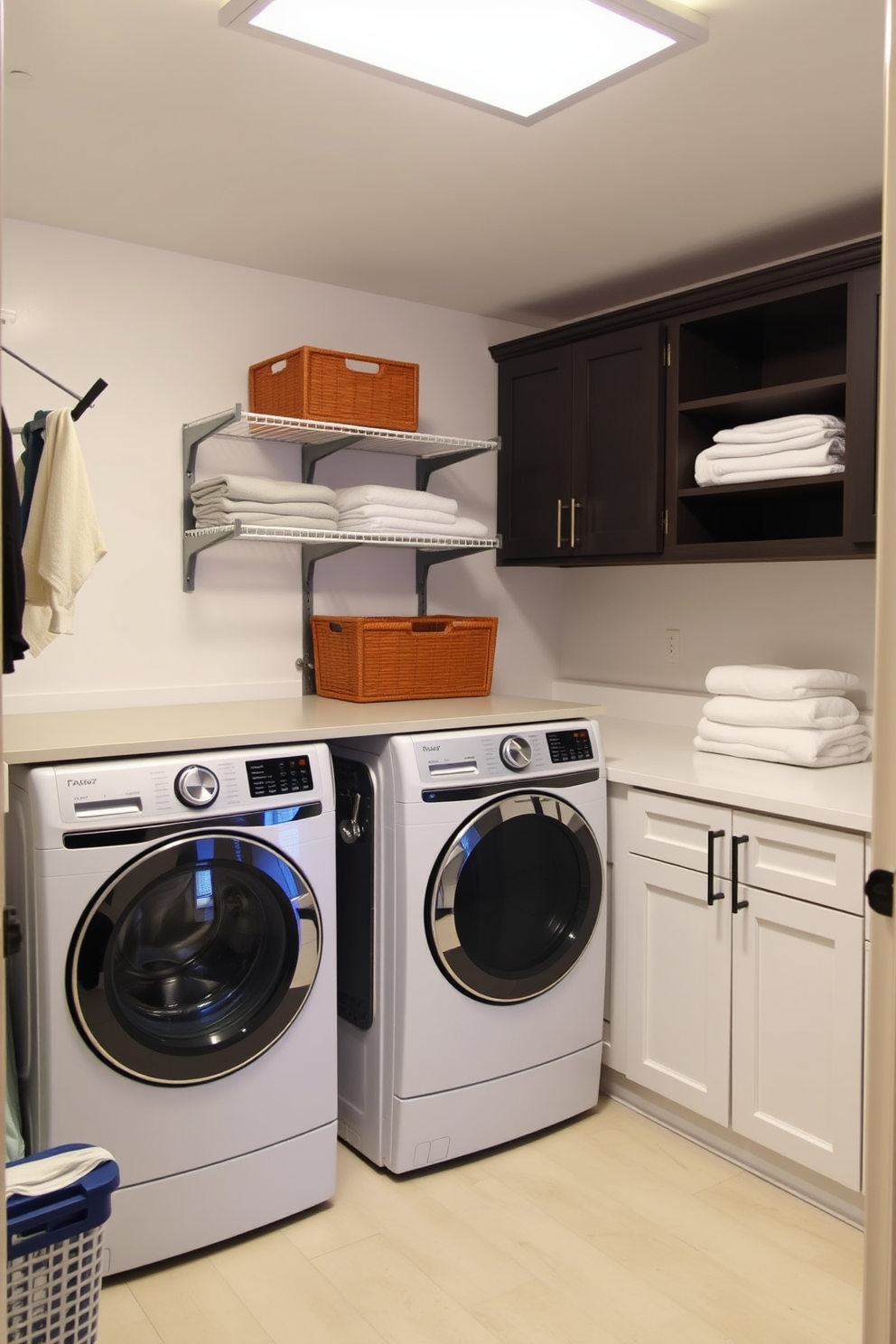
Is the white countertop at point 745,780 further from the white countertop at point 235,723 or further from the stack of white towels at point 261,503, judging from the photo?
the stack of white towels at point 261,503

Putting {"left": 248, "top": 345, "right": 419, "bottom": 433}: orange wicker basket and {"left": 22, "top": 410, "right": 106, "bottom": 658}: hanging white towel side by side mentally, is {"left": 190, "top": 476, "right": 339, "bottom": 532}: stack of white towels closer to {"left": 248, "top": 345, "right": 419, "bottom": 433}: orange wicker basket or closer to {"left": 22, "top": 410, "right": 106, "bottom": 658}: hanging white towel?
{"left": 248, "top": 345, "right": 419, "bottom": 433}: orange wicker basket

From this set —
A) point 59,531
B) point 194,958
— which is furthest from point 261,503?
point 194,958

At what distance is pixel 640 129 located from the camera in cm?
216

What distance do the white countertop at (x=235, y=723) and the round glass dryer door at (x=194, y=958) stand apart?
20cm

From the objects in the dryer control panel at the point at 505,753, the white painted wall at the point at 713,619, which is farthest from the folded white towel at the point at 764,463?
the dryer control panel at the point at 505,753

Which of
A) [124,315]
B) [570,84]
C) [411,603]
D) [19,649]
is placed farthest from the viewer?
[411,603]

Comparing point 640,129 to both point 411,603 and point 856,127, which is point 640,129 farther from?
point 411,603

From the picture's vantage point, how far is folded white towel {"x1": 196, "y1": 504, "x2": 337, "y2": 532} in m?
2.71

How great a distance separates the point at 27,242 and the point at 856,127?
1.88 metres

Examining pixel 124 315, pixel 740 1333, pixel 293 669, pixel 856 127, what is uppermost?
pixel 856 127

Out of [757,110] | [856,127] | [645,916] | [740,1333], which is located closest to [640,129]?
[757,110]

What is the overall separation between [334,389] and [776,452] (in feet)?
3.70

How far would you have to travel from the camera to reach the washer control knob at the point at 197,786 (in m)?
2.09

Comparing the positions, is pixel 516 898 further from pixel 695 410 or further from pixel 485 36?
A: pixel 485 36
